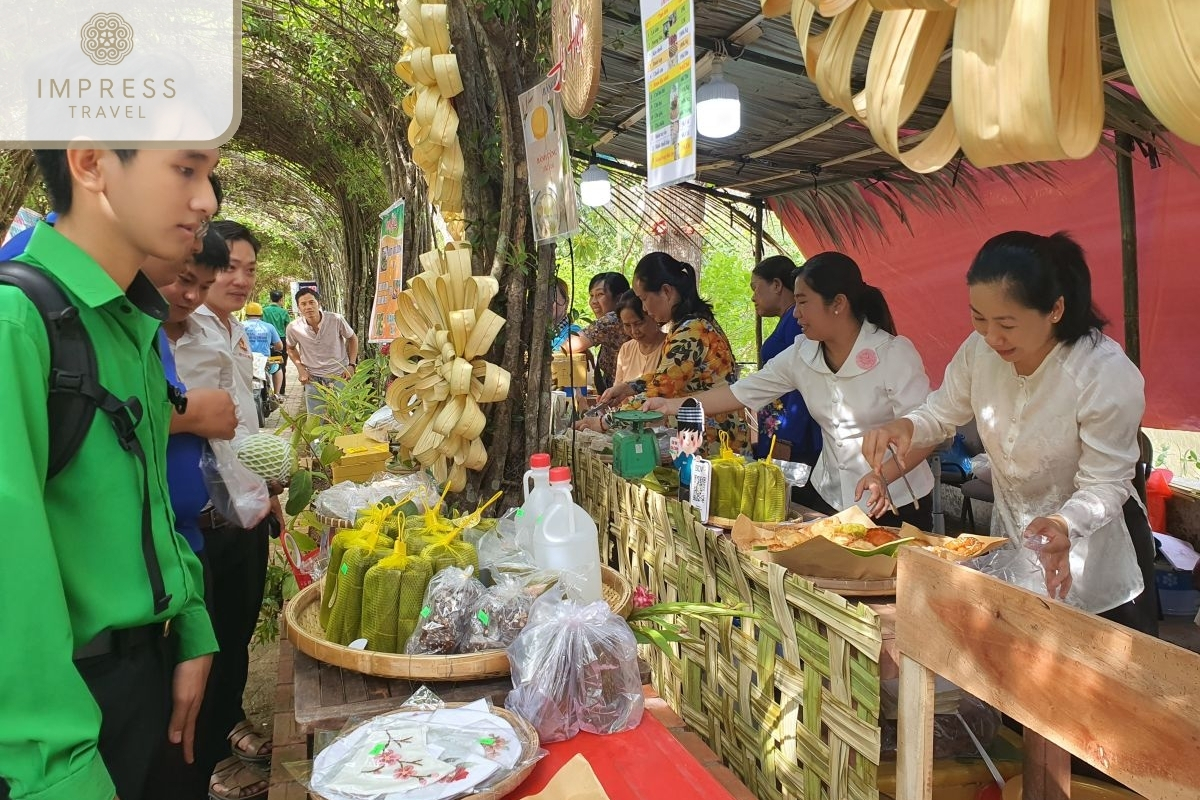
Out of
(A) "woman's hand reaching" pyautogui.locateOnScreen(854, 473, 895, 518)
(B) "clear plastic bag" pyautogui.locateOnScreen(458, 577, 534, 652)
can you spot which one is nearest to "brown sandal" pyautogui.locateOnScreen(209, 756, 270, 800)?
(B) "clear plastic bag" pyautogui.locateOnScreen(458, 577, 534, 652)

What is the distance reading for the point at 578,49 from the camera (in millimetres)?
1820

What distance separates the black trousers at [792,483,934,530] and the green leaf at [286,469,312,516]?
69.9 inches

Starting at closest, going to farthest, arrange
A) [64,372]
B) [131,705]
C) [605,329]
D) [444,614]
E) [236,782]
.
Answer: [64,372] < [131,705] < [444,614] < [236,782] < [605,329]

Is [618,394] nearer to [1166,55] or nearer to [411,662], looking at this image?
[411,662]

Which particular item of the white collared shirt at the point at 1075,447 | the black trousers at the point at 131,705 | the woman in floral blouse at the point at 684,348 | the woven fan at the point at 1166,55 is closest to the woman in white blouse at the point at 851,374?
the white collared shirt at the point at 1075,447

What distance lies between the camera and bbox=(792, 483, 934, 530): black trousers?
2.67m

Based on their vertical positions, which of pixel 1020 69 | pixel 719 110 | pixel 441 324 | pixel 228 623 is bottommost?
pixel 228 623

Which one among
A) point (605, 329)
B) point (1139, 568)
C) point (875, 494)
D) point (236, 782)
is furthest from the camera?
point (605, 329)

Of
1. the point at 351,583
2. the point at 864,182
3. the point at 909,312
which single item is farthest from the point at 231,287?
the point at 909,312

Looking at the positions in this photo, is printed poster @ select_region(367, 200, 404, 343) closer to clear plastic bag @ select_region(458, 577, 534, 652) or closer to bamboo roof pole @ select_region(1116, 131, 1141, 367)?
clear plastic bag @ select_region(458, 577, 534, 652)

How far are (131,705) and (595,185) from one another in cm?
445

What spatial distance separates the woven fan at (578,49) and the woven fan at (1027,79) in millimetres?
1063

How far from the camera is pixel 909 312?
5098 millimetres

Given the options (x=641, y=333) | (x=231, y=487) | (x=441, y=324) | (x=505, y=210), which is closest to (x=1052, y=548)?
(x=441, y=324)
